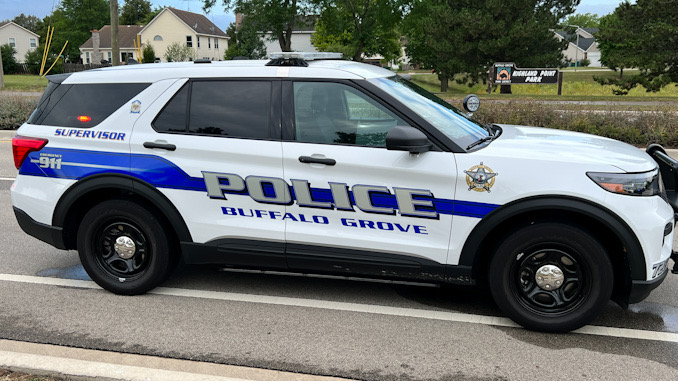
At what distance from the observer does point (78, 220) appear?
5.03 m

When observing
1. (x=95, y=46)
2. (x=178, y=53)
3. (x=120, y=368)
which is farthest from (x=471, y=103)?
(x=178, y=53)

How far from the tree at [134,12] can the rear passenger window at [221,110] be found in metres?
128

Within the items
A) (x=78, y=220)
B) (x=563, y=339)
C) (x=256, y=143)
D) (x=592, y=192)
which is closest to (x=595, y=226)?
(x=592, y=192)

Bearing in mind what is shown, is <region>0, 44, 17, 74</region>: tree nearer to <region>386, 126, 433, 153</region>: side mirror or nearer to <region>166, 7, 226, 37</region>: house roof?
<region>166, 7, 226, 37</region>: house roof

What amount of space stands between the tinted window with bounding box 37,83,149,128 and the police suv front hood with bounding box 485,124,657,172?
2.74 metres

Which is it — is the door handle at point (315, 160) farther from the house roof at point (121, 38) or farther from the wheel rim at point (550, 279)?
the house roof at point (121, 38)

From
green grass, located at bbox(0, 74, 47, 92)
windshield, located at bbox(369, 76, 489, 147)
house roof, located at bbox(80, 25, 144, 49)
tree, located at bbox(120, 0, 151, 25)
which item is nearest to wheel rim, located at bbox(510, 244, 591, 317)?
windshield, located at bbox(369, 76, 489, 147)

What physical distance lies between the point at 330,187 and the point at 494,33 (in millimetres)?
37471

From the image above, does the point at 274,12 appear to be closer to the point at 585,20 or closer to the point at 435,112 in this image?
the point at 435,112

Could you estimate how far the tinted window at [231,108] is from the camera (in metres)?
4.55

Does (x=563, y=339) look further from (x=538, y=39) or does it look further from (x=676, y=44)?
(x=538, y=39)

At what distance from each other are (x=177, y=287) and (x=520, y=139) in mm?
2907

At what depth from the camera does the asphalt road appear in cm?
379

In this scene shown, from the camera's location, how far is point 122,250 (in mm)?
4855
